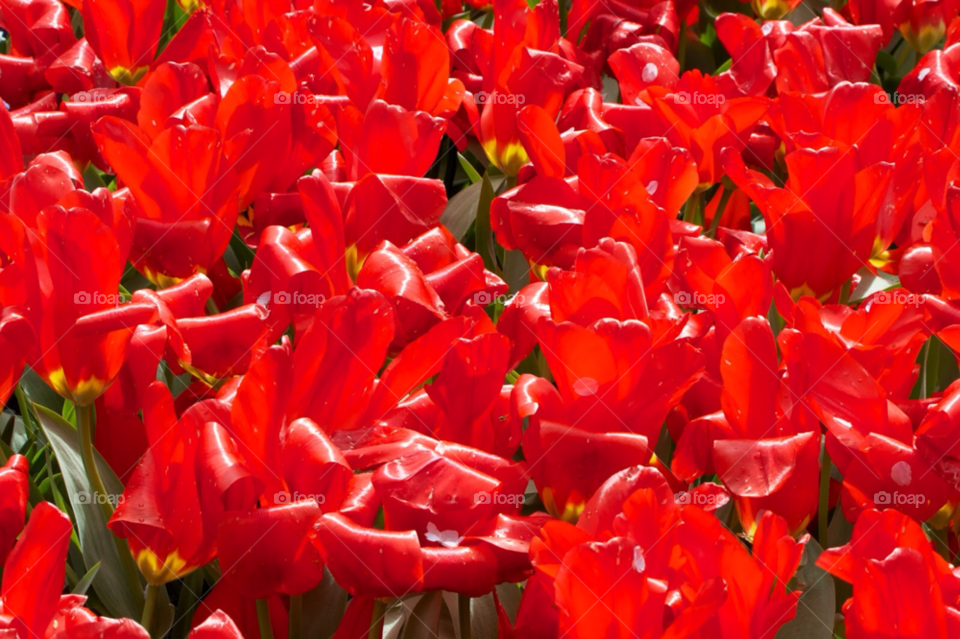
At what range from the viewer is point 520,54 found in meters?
1.25

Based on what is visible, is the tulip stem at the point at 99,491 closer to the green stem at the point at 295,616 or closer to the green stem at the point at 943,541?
the green stem at the point at 295,616

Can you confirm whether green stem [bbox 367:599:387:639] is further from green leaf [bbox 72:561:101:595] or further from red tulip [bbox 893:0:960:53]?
red tulip [bbox 893:0:960:53]

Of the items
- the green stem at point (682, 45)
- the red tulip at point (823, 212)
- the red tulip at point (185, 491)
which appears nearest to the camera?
the red tulip at point (185, 491)

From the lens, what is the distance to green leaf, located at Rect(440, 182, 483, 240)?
1.29 metres

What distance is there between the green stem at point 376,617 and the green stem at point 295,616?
0.22 ft

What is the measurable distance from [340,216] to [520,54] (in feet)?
1.38

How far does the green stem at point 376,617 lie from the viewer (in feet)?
2.23

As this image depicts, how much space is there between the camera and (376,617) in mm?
683

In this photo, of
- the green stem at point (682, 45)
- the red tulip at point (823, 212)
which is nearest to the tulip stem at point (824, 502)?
the red tulip at point (823, 212)

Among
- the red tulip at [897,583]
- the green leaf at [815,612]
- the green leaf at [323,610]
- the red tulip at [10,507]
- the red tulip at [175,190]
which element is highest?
the red tulip at [175,190]

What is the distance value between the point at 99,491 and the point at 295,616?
20cm

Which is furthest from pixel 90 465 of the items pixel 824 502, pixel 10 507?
pixel 824 502

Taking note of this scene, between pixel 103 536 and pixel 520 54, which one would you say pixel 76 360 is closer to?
pixel 103 536

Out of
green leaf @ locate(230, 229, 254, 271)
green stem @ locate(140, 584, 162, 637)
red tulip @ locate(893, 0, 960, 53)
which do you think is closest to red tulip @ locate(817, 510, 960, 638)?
green stem @ locate(140, 584, 162, 637)
